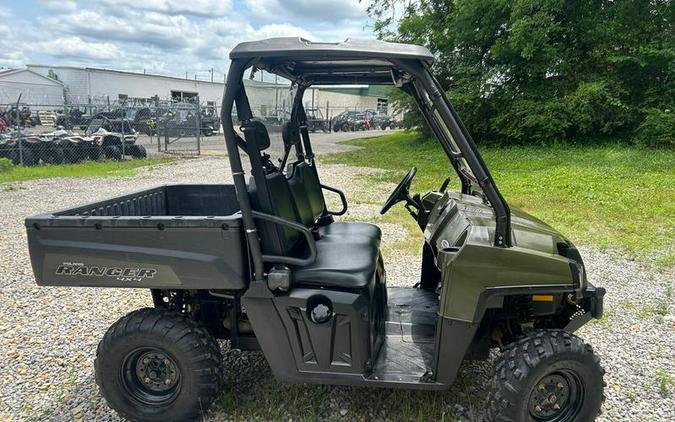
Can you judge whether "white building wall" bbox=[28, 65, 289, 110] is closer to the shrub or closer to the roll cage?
the shrub

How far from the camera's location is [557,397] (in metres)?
2.48

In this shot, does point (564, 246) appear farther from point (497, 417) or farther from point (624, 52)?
point (624, 52)

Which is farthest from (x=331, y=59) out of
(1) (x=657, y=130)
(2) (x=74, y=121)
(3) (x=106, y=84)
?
(3) (x=106, y=84)

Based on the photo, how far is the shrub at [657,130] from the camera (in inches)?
542

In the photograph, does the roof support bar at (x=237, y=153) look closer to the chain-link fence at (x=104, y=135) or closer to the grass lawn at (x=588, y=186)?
the grass lawn at (x=588, y=186)

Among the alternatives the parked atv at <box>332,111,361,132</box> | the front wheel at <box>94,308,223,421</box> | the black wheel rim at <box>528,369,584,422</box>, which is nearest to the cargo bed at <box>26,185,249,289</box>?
the front wheel at <box>94,308,223,421</box>

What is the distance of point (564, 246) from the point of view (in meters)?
2.60

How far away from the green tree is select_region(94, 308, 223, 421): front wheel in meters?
14.6

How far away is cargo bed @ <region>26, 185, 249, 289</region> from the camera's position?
2467mm

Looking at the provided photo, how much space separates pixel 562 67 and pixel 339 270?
1542cm

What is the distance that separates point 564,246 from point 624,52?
15351 millimetres

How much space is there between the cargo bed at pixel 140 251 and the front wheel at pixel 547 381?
137 centimetres

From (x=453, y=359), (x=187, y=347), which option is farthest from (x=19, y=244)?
(x=453, y=359)

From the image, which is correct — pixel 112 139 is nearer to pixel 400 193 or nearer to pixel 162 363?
pixel 400 193
